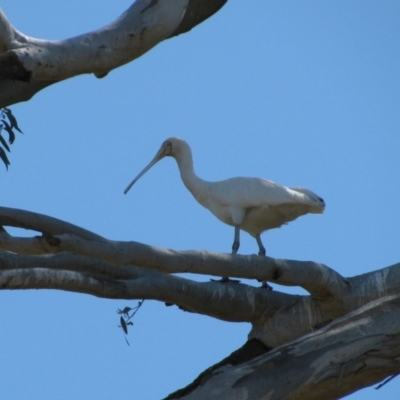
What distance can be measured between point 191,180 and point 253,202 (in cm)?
104

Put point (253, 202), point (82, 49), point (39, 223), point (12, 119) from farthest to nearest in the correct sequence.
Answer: point (253, 202) → point (12, 119) → point (39, 223) → point (82, 49)

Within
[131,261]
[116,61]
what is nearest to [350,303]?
[131,261]

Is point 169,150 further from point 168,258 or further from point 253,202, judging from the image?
point 168,258

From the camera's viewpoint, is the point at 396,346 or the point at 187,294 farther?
the point at 187,294

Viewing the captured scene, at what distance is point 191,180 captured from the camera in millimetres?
10461

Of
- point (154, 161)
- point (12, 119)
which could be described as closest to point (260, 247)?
point (154, 161)

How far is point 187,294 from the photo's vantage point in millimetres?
5496

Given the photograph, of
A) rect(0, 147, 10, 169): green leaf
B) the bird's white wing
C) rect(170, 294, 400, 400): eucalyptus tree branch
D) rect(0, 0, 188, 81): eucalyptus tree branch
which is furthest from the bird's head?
rect(170, 294, 400, 400): eucalyptus tree branch

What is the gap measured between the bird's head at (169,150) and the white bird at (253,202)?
470mm

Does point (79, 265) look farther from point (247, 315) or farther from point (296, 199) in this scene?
point (296, 199)

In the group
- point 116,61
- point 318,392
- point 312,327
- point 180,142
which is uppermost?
point 180,142

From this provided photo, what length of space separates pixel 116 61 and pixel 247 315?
1.51 m

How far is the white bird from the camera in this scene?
9445 millimetres

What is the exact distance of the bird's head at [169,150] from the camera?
10.8 metres
